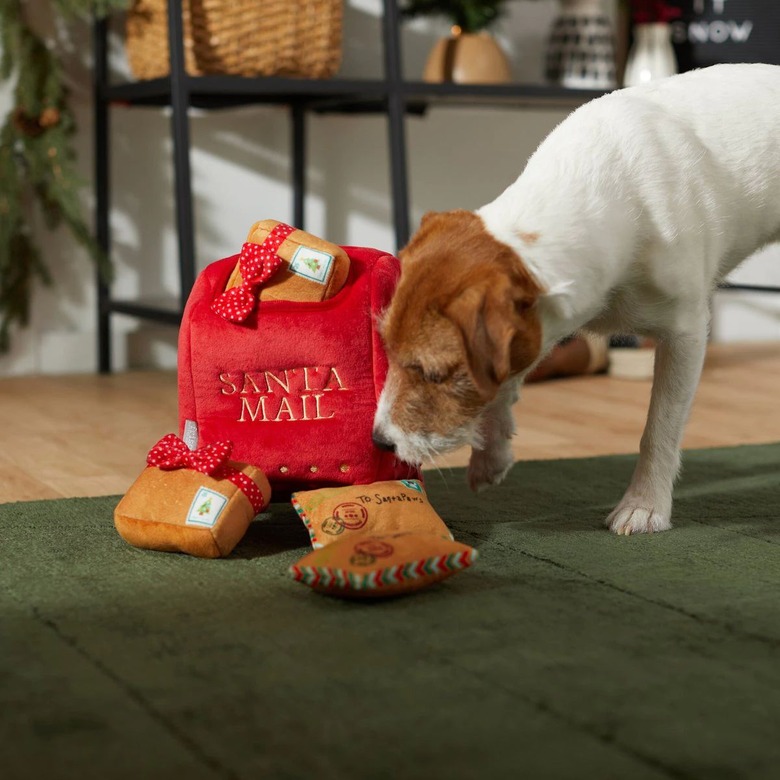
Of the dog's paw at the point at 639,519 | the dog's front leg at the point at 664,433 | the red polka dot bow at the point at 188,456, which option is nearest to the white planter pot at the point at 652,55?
the dog's front leg at the point at 664,433

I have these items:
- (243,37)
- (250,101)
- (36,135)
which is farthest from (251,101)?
(36,135)

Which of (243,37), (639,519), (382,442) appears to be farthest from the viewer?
(243,37)

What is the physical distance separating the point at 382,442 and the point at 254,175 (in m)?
2.26

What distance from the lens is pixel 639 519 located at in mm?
1690

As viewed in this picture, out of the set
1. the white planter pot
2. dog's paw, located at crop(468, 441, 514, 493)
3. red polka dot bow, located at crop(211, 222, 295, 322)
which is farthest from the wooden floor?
the white planter pot

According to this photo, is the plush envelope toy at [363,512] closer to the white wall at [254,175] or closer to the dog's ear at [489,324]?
the dog's ear at [489,324]

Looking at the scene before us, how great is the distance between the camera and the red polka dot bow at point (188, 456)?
1.54 meters

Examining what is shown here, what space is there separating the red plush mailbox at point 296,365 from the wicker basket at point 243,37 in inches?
56.2

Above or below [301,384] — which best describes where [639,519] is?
below

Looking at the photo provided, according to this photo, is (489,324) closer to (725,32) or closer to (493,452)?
(493,452)

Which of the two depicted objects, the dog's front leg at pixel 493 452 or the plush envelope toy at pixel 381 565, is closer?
the plush envelope toy at pixel 381 565

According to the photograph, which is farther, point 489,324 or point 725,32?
point 725,32

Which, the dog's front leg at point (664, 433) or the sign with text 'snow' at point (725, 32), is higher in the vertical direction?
the sign with text 'snow' at point (725, 32)

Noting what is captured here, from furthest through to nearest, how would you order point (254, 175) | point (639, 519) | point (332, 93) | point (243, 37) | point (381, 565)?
point (254, 175) < point (332, 93) < point (243, 37) < point (639, 519) < point (381, 565)
